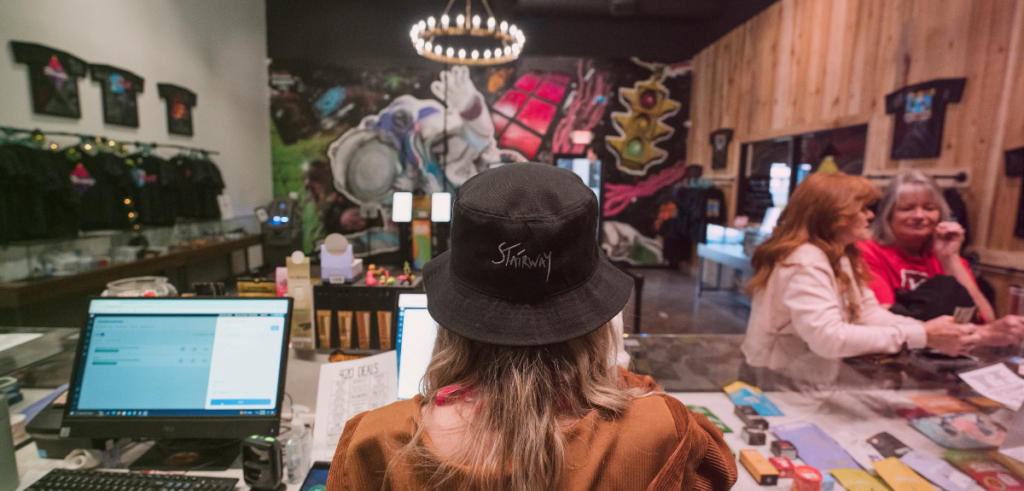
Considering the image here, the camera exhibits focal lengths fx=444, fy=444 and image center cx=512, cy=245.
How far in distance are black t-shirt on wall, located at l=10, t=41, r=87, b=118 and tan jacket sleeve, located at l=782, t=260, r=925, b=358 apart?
523 cm

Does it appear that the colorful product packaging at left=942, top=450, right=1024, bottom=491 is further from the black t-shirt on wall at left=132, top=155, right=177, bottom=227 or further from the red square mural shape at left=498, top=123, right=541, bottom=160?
the red square mural shape at left=498, top=123, right=541, bottom=160

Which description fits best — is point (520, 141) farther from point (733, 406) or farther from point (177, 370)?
point (177, 370)

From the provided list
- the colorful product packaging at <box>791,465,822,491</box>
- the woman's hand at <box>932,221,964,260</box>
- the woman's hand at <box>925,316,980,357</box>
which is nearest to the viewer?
the colorful product packaging at <box>791,465,822,491</box>

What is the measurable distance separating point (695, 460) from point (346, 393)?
3.05 ft

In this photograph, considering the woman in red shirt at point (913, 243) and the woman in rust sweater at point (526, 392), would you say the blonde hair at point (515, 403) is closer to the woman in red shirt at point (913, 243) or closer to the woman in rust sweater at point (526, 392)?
the woman in rust sweater at point (526, 392)

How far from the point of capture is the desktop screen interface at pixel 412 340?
1.32m

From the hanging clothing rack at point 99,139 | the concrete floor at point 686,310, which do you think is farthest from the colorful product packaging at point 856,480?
the hanging clothing rack at point 99,139

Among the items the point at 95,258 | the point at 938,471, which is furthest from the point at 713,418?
the point at 95,258

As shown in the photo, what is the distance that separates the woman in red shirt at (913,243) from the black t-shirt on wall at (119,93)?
19.6 ft

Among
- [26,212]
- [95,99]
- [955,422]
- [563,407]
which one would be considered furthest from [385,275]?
[95,99]

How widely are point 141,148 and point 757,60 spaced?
271 inches

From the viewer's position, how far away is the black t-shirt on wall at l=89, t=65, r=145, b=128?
4044mm

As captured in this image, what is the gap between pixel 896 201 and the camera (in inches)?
90.2

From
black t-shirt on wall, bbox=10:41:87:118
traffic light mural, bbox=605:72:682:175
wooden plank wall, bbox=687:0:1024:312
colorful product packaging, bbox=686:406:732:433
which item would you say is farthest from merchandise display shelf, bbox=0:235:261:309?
wooden plank wall, bbox=687:0:1024:312
